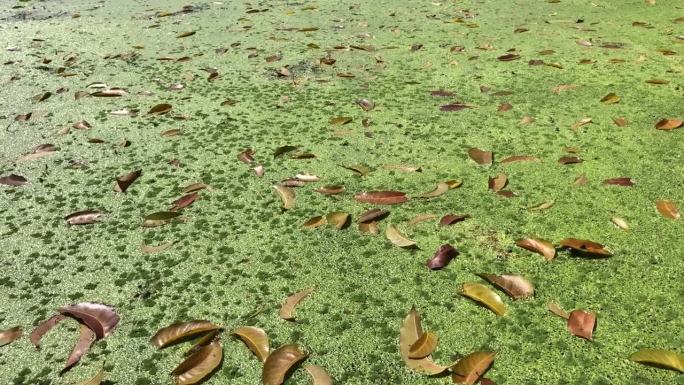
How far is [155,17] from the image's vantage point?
293cm

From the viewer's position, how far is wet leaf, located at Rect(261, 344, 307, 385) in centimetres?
85

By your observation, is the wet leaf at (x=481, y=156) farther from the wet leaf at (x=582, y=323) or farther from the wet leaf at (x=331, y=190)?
the wet leaf at (x=582, y=323)

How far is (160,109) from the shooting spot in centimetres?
181

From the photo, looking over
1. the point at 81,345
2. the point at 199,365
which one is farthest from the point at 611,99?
the point at 81,345

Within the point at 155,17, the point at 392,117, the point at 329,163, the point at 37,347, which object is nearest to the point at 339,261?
the point at 329,163

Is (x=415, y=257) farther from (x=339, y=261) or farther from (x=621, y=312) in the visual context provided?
(x=621, y=312)

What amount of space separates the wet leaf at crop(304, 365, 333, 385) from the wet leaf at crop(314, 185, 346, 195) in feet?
1.73

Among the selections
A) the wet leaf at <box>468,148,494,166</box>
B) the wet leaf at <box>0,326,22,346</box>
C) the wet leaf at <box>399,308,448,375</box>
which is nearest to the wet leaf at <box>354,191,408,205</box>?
the wet leaf at <box>468,148,494,166</box>

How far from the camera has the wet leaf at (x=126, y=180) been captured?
138 cm

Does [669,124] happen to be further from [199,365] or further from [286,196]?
[199,365]

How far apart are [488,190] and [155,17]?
227 centimetres

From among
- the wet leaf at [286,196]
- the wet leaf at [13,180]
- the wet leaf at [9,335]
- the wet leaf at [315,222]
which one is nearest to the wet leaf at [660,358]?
the wet leaf at [315,222]

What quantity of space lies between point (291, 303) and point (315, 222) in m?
0.26

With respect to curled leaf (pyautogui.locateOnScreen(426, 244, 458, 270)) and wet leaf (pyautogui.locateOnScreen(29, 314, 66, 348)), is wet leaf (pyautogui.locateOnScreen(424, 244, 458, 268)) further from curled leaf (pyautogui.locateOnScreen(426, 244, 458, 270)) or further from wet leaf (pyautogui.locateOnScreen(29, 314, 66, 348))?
wet leaf (pyautogui.locateOnScreen(29, 314, 66, 348))
